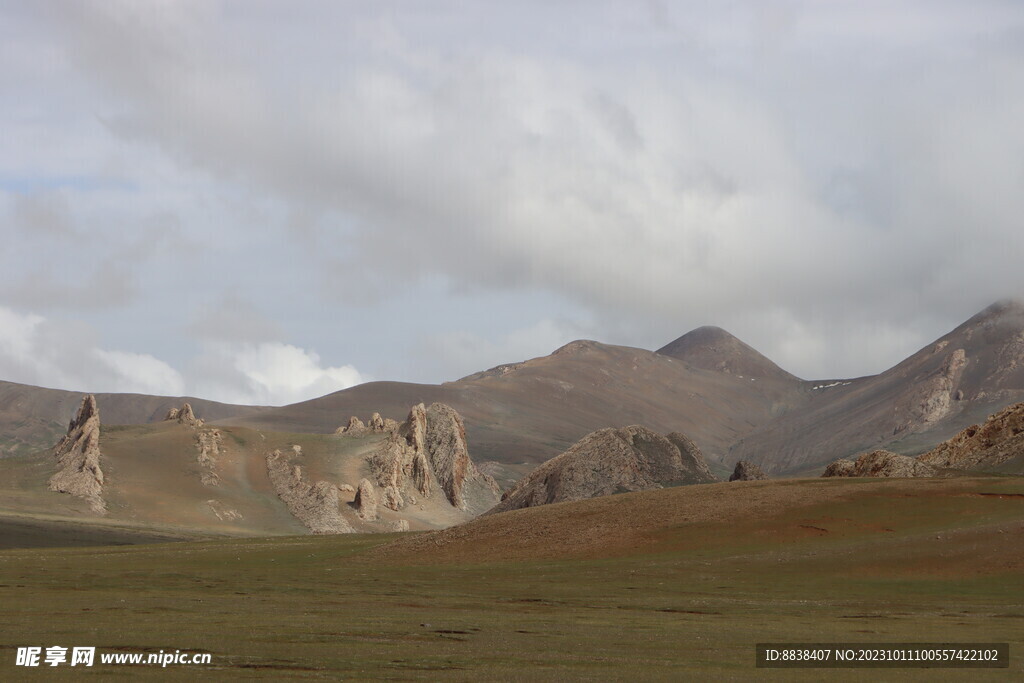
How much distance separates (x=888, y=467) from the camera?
9875 cm

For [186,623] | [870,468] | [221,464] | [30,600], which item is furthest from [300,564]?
[221,464]

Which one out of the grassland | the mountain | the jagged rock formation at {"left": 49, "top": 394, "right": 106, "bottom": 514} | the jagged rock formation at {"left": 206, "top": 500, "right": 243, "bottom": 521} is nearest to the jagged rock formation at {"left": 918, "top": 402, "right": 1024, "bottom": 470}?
the grassland

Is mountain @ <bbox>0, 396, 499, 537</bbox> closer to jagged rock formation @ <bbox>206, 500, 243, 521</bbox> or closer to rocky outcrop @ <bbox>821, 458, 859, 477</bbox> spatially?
jagged rock formation @ <bbox>206, 500, 243, 521</bbox>

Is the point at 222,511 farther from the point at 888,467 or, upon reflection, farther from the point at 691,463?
the point at 888,467

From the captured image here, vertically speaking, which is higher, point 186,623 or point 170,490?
point 170,490

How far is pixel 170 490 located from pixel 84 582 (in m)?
135

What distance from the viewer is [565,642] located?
33.5 metres

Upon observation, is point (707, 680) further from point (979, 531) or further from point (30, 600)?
point (979, 531)

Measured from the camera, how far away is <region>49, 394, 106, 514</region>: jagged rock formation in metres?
173

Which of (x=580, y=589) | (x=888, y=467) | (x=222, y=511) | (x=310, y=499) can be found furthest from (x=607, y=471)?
(x=222, y=511)

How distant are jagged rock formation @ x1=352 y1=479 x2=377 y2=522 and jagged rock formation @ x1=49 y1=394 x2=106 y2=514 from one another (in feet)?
138

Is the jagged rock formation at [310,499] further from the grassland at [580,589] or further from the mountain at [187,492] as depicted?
the grassland at [580,589]

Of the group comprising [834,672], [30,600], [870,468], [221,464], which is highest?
[221,464]

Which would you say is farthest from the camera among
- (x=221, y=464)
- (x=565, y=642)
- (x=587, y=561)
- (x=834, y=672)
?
(x=221, y=464)
